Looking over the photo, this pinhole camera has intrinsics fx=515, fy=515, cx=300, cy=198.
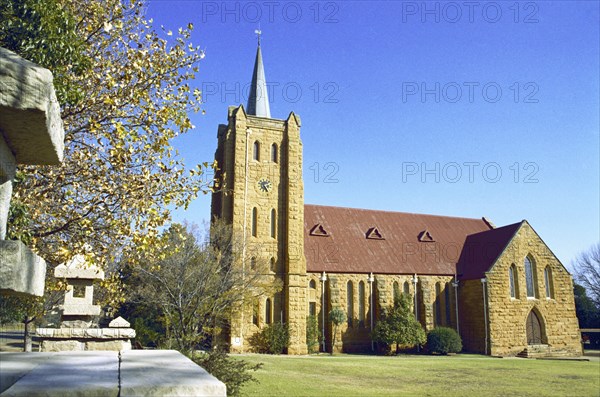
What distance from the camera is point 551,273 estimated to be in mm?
42188

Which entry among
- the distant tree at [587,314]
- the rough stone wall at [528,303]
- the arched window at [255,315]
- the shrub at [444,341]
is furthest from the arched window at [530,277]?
the arched window at [255,315]

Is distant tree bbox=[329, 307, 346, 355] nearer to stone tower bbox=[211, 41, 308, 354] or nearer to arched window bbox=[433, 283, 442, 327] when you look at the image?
stone tower bbox=[211, 41, 308, 354]

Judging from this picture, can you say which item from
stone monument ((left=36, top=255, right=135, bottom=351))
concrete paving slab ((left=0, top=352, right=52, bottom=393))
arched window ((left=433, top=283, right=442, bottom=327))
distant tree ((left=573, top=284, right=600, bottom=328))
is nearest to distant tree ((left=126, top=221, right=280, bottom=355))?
stone monument ((left=36, top=255, right=135, bottom=351))

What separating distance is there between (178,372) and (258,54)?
43.5m

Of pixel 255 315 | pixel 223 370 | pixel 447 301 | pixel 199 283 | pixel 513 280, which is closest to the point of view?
pixel 223 370

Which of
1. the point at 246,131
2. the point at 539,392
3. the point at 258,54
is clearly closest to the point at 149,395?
the point at 539,392

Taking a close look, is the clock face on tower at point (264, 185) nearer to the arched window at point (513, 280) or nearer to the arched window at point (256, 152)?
the arched window at point (256, 152)

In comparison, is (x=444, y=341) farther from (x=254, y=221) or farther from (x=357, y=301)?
(x=254, y=221)

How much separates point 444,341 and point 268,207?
1607 centimetres

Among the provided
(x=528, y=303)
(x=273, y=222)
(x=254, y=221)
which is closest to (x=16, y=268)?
(x=254, y=221)

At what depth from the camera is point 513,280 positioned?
134 feet

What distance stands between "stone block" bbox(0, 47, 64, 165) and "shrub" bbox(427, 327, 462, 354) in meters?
38.4

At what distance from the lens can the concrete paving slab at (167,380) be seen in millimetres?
1975

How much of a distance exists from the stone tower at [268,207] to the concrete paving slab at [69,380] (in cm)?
3147
